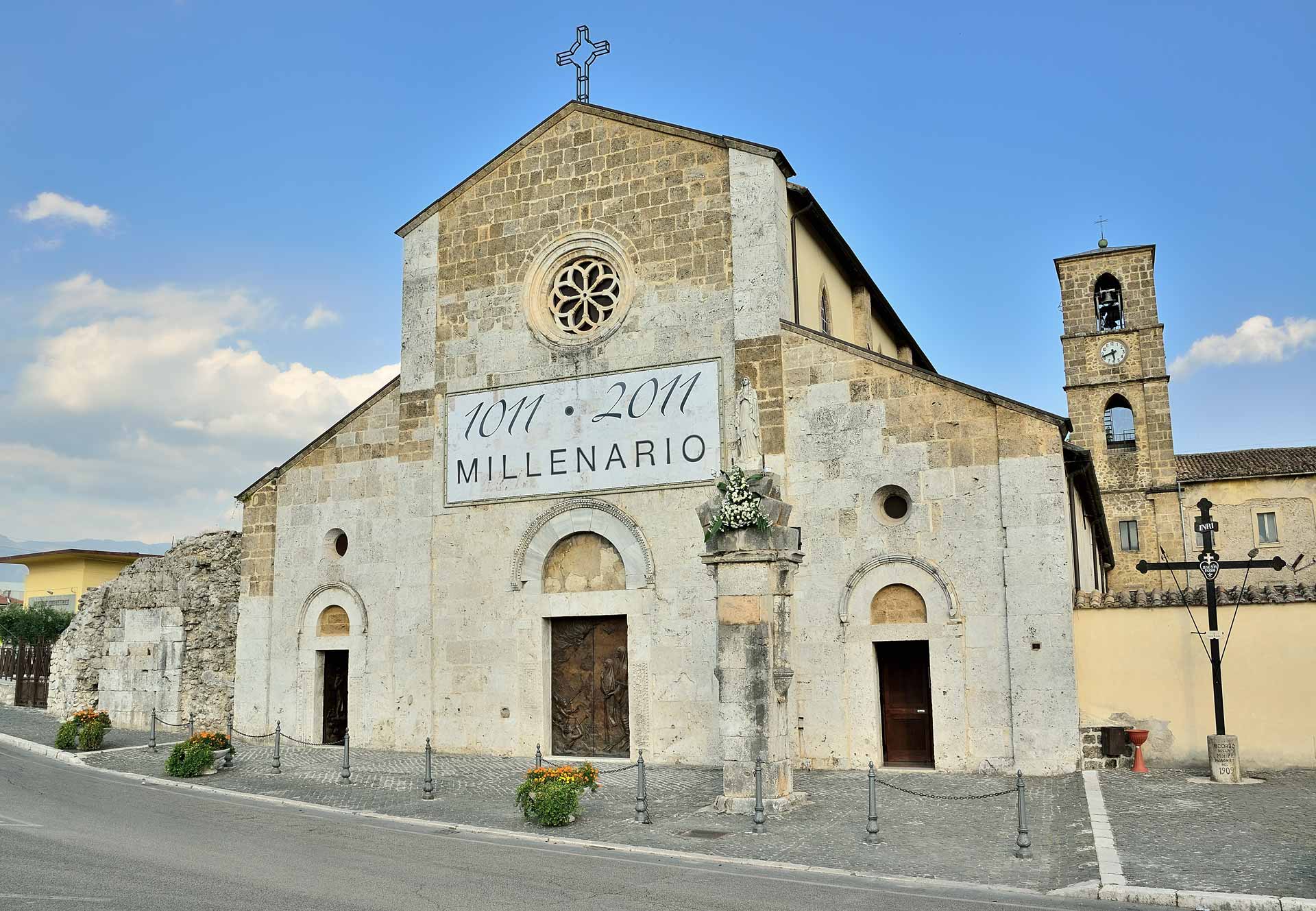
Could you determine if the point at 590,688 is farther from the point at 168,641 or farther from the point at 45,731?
the point at 45,731

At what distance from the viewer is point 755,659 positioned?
45.5ft

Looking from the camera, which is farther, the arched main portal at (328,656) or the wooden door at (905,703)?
the arched main portal at (328,656)

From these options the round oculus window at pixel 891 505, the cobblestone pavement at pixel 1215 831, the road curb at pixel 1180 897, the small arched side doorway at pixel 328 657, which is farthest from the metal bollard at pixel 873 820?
the small arched side doorway at pixel 328 657

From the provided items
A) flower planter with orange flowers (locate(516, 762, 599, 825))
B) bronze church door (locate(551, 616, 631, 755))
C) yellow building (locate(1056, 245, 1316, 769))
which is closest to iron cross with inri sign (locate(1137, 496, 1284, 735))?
flower planter with orange flowers (locate(516, 762, 599, 825))

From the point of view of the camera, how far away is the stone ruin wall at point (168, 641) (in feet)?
75.3

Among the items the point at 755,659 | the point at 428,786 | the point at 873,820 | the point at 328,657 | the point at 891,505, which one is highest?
the point at 891,505

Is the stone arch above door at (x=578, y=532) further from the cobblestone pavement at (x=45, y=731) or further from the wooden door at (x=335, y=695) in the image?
the cobblestone pavement at (x=45, y=731)

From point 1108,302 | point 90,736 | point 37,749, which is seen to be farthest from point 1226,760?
point 1108,302

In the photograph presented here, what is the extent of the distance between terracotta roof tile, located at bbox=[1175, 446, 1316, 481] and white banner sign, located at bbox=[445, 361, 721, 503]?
92.9 feet

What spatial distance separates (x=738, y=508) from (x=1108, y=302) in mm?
33733

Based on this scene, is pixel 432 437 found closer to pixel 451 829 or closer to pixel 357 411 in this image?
pixel 357 411

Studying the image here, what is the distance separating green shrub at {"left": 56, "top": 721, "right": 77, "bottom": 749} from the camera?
20.3 meters

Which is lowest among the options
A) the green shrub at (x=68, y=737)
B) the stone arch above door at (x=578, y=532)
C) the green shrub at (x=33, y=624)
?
the green shrub at (x=68, y=737)

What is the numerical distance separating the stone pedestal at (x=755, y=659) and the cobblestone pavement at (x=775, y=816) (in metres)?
0.51
